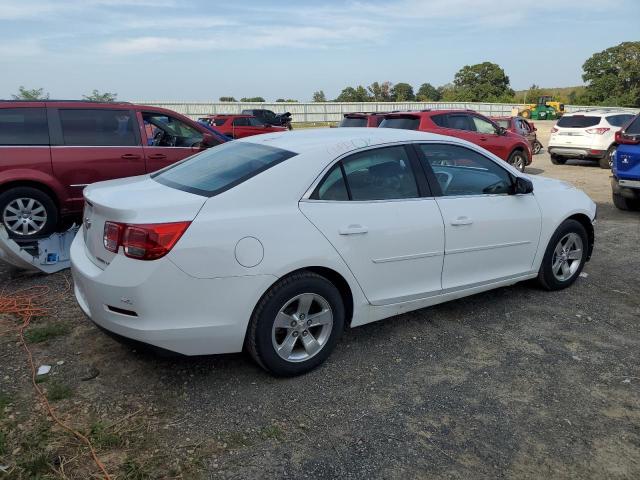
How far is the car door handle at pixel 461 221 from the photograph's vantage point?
13.0ft

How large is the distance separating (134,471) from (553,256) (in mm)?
→ 3892

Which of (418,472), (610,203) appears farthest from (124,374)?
(610,203)

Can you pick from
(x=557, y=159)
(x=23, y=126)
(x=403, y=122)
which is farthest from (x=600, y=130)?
(x=23, y=126)

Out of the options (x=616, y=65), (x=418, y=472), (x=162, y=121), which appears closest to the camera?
(x=418, y=472)

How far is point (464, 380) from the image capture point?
136 inches

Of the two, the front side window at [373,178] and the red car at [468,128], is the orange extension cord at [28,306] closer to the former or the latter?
the front side window at [373,178]

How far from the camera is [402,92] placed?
249 feet

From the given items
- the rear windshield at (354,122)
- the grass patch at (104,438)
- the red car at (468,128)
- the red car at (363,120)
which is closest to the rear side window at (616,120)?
the red car at (468,128)

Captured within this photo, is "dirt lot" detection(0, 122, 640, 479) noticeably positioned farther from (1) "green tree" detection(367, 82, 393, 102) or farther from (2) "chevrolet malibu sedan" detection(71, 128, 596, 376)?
(1) "green tree" detection(367, 82, 393, 102)

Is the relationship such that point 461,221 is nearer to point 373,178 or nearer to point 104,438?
point 373,178

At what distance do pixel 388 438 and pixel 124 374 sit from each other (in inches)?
68.3

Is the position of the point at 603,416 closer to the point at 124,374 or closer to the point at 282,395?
the point at 282,395

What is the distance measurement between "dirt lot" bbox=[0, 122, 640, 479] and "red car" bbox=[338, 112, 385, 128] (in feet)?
29.0

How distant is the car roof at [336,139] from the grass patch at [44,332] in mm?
2001
